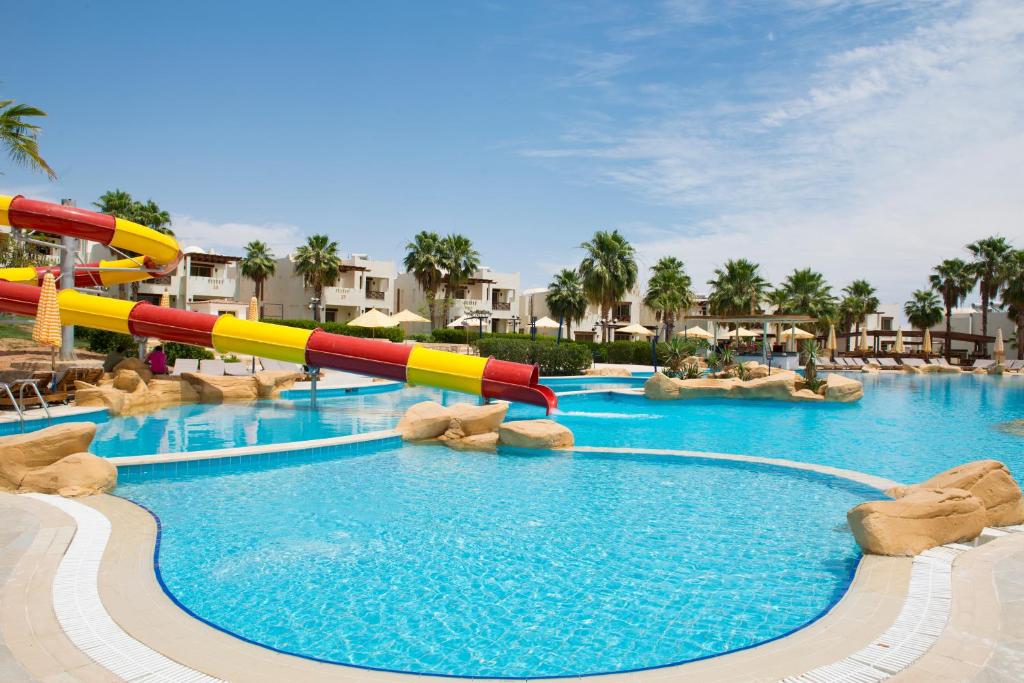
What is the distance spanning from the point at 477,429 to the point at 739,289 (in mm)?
38560

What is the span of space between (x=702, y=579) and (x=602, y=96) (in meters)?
15.2

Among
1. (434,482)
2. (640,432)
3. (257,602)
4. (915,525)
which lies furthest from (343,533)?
(640,432)

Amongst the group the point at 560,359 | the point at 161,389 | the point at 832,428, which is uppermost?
the point at 560,359

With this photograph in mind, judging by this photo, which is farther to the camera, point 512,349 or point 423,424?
point 512,349

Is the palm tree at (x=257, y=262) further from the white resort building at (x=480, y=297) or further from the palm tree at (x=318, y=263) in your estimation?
the white resort building at (x=480, y=297)

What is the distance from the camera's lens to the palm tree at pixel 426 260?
148 ft

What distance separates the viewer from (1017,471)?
1057 cm

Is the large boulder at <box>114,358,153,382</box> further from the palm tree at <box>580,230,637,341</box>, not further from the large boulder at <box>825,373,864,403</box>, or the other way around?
the palm tree at <box>580,230,637,341</box>

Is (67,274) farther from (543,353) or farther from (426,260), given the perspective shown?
(426,260)

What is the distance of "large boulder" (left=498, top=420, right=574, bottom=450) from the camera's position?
11828 mm

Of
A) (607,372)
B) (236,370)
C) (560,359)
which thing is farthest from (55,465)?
(607,372)

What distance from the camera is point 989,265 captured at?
4775 cm

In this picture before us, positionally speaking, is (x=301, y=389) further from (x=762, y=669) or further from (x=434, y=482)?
(x=762, y=669)

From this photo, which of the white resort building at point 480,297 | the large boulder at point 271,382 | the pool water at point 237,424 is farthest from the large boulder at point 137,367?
the white resort building at point 480,297
